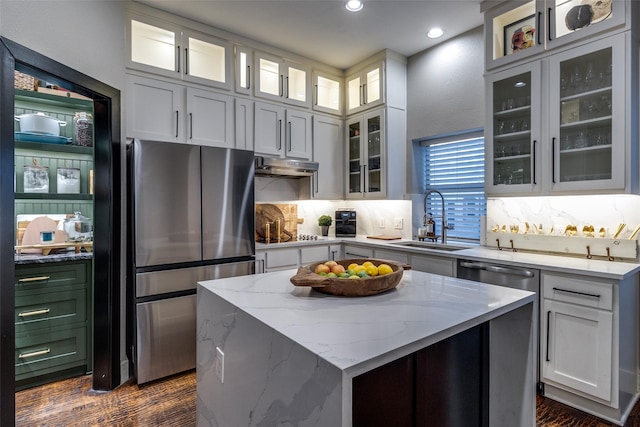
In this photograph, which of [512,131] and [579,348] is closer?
[579,348]

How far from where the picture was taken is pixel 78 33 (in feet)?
7.20

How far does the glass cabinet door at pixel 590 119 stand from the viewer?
220 cm

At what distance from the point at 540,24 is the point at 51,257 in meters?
4.10

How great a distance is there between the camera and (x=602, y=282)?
200 centimetres

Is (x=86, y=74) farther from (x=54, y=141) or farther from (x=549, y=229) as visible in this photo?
(x=549, y=229)

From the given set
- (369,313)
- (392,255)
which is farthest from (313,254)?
(369,313)

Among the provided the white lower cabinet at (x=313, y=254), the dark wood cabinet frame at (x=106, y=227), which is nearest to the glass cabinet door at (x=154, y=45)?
the dark wood cabinet frame at (x=106, y=227)

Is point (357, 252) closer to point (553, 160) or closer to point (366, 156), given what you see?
point (366, 156)

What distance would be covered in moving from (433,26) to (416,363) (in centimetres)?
311

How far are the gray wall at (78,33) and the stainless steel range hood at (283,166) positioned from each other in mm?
1185

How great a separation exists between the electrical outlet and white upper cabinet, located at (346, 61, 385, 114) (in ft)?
10.4

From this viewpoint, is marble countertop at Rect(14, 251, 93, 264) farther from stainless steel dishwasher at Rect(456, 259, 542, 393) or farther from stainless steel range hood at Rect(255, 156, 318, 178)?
stainless steel dishwasher at Rect(456, 259, 542, 393)

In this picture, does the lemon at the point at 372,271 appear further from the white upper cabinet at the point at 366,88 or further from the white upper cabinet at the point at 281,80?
the white upper cabinet at the point at 366,88

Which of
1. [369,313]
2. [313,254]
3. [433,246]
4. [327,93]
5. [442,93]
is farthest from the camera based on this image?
[327,93]
